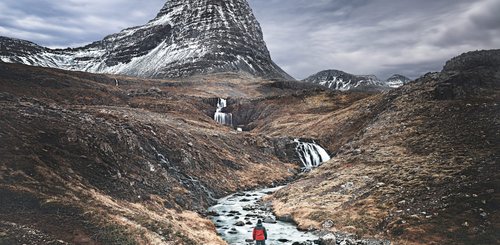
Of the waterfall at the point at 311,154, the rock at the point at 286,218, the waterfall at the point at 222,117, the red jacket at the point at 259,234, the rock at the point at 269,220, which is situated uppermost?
the waterfall at the point at 222,117

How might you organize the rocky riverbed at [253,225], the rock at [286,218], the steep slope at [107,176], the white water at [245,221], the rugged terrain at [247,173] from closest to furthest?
the steep slope at [107,176] < the rugged terrain at [247,173] < the rocky riverbed at [253,225] < the white water at [245,221] < the rock at [286,218]

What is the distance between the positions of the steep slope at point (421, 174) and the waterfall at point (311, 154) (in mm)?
10052

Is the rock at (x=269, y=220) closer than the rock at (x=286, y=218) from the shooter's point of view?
Yes

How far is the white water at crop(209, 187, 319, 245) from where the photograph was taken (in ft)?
95.7

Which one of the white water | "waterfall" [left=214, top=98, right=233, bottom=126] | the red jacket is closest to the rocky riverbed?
the white water

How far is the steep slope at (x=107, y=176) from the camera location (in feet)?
67.4

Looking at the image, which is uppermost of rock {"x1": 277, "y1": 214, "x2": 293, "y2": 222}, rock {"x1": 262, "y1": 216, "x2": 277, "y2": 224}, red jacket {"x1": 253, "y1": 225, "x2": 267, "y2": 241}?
red jacket {"x1": 253, "y1": 225, "x2": 267, "y2": 241}

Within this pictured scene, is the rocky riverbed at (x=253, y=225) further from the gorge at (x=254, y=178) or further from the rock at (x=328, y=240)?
the gorge at (x=254, y=178)

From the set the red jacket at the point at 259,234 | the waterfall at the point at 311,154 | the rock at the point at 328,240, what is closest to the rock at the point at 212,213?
the rock at the point at 328,240

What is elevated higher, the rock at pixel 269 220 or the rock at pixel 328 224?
the rock at pixel 328 224

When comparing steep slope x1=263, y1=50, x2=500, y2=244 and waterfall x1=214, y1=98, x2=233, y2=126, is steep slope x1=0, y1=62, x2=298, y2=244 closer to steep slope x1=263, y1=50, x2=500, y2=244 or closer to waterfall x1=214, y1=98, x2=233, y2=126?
steep slope x1=263, y1=50, x2=500, y2=244

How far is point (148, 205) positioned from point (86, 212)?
8499 millimetres

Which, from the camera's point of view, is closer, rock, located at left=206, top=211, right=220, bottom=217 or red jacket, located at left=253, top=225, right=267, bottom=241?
red jacket, located at left=253, top=225, right=267, bottom=241

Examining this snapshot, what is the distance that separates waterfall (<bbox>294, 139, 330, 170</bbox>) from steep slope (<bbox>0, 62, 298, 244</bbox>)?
8.51m
